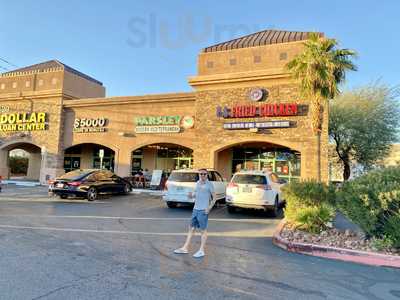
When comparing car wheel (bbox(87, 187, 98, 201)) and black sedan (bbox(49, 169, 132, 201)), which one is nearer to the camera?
black sedan (bbox(49, 169, 132, 201))

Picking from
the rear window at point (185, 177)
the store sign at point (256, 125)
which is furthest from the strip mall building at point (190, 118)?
the rear window at point (185, 177)

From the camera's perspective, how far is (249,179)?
1212cm

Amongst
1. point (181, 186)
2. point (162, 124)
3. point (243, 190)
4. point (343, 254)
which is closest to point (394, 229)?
point (343, 254)

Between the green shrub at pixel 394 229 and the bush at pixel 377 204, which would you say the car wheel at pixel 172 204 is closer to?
the bush at pixel 377 204

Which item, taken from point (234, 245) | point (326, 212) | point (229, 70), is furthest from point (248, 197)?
point (229, 70)

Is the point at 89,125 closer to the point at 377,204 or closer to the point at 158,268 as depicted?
the point at 158,268

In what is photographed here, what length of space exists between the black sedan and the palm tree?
1120 centimetres

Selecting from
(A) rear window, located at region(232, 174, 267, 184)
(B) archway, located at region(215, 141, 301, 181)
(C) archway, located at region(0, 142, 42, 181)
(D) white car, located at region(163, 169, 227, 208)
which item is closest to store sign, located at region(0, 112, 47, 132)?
(C) archway, located at region(0, 142, 42, 181)

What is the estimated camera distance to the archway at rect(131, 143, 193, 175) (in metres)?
Answer: 25.1

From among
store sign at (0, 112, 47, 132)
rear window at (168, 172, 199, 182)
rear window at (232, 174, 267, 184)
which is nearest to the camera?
rear window at (232, 174, 267, 184)

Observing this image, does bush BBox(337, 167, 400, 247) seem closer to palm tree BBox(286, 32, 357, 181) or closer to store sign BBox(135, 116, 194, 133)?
palm tree BBox(286, 32, 357, 181)

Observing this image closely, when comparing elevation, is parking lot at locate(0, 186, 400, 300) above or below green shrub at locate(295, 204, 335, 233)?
below

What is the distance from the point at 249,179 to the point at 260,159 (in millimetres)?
10586

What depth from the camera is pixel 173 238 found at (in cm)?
805
